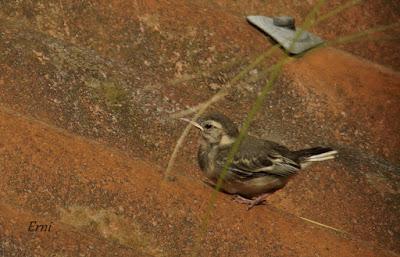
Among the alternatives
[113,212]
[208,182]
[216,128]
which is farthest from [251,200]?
[113,212]

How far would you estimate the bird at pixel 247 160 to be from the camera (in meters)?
5.06

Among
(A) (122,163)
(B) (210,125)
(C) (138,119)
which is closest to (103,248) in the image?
(A) (122,163)

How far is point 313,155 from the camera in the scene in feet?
16.5

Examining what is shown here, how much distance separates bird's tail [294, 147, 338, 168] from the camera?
503 cm

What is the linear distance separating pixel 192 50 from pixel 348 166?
114cm

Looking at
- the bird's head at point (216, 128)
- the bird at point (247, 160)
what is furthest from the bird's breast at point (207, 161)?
the bird's head at point (216, 128)

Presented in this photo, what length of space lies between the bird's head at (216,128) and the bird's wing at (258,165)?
6.0 inches

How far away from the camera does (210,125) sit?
210 inches

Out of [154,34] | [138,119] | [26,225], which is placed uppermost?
[154,34]

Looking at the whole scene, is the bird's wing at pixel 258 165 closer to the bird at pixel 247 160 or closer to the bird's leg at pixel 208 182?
the bird at pixel 247 160

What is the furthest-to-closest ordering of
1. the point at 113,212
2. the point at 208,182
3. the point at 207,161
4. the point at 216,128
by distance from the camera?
1. the point at 216,128
2. the point at 207,161
3. the point at 208,182
4. the point at 113,212

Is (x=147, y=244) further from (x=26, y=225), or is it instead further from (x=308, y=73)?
(x=308, y=73)

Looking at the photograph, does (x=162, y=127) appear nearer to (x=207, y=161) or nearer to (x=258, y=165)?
(x=207, y=161)

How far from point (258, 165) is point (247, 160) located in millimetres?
108
